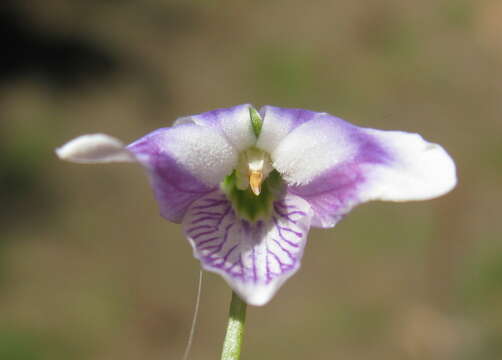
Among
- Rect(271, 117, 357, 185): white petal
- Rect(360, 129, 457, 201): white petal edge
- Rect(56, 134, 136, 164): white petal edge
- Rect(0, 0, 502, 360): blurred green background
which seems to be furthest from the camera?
Rect(0, 0, 502, 360): blurred green background

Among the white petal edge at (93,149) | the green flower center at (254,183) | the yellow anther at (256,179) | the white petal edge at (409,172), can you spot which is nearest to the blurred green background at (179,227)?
the green flower center at (254,183)

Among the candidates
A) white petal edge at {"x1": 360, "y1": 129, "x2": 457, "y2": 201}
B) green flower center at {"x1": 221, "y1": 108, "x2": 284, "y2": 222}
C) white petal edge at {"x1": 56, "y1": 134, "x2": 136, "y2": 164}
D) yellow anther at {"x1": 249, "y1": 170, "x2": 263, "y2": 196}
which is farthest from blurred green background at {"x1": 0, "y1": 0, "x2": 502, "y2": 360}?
white petal edge at {"x1": 56, "y1": 134, "x2": 136, "y2": 164}

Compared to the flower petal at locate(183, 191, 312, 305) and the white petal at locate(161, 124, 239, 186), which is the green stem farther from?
the white petal at locate(161, 124, 239, 186)

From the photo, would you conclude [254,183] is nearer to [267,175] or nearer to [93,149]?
[267,175]

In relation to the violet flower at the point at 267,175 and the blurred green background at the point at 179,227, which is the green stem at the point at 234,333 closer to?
the violet flower at the point at 267,175

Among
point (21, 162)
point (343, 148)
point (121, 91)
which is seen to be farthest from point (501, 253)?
point (343, 148)

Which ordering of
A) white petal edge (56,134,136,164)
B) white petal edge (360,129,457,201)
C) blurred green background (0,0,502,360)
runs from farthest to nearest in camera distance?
blurred green background (0,0,502,360)
white petal edge (360,129,457,201)
white petal edge (56,134,136,164)
